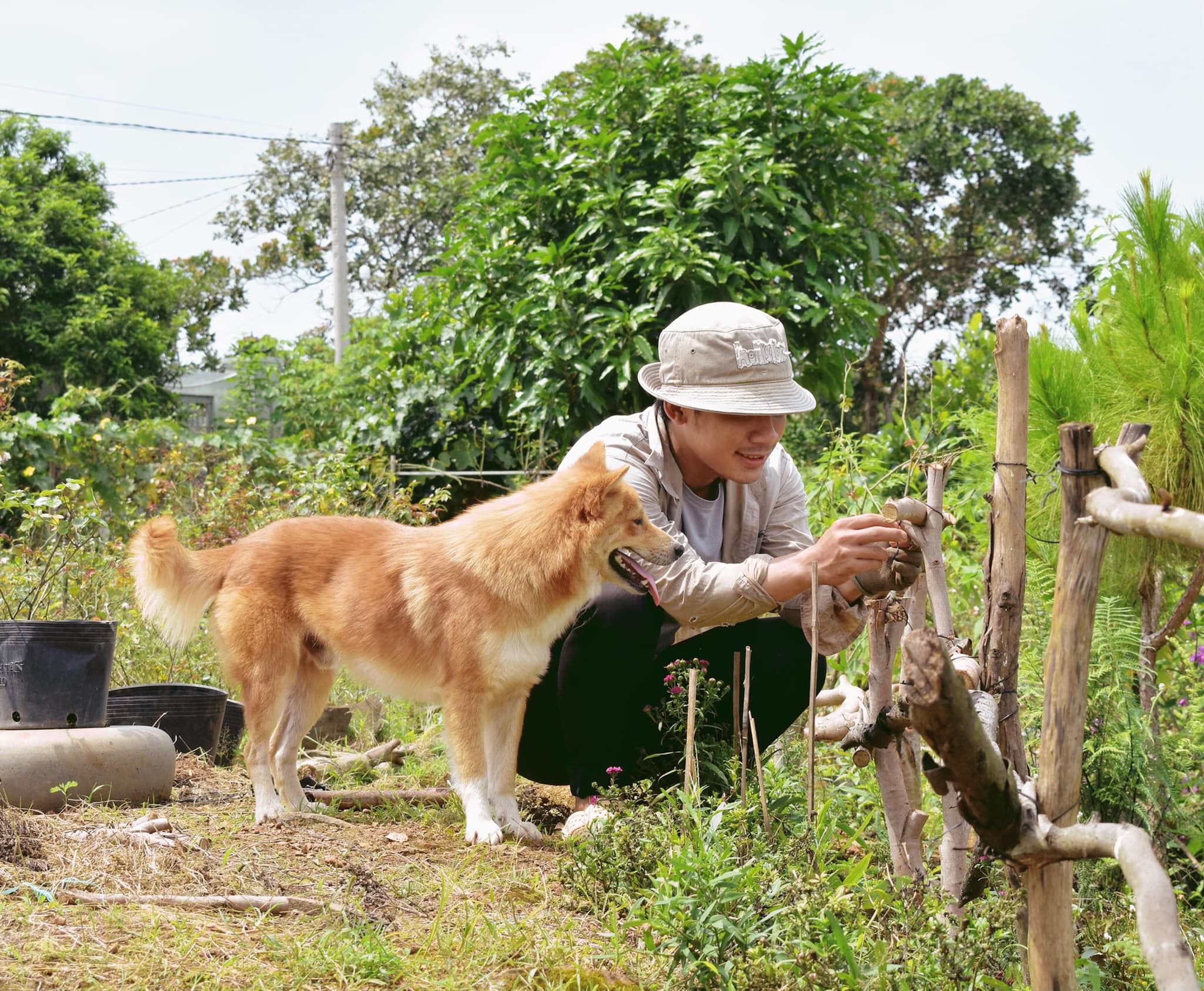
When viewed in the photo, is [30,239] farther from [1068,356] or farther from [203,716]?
[1068,356]

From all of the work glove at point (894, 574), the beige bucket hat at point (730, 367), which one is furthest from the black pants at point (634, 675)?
the work glove at point (894, 574)

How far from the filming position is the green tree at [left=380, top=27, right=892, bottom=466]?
261 inches

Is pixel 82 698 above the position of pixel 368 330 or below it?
below

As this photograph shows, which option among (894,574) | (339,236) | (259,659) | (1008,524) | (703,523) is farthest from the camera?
(339,236)

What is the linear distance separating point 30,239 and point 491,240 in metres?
14.0

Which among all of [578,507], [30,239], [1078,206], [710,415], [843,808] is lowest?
[843,808]

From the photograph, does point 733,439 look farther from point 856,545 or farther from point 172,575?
point 172,575

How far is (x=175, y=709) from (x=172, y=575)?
1.15m

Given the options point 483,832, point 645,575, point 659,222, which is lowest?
point 483,832

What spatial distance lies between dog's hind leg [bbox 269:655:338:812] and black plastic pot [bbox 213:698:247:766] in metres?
1.07

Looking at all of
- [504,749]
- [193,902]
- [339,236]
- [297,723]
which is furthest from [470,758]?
[339,236]

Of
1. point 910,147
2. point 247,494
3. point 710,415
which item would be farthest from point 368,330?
point 910,147

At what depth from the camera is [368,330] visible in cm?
1145

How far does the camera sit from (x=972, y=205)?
2055 cm
